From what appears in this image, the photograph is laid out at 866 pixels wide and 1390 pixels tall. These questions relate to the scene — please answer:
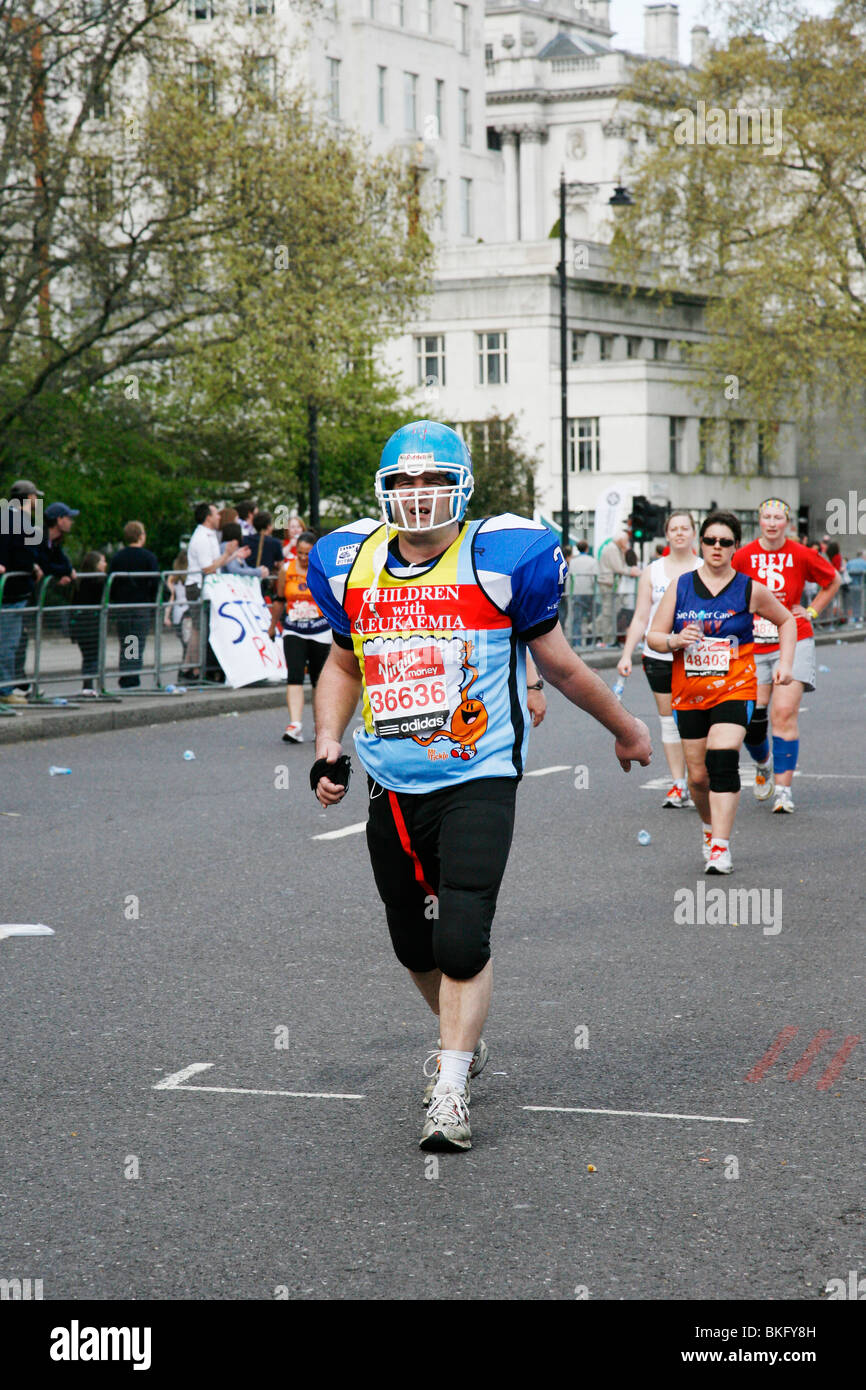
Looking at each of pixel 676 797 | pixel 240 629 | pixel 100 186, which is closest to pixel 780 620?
pixel 676 797

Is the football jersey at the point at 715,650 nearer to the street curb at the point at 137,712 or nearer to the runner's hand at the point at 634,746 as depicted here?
the runner's hand at the point at 634,746

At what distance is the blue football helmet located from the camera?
16.0ft

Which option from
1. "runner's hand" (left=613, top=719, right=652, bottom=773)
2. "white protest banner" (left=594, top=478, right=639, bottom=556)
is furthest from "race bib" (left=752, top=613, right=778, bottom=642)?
"white protest banner" (left=594, top=478, right=639, bottom=556)

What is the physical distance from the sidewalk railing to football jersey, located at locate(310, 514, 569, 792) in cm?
1146

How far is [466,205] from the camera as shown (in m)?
86.2

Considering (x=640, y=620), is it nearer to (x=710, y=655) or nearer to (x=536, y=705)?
(x=710, y=655)

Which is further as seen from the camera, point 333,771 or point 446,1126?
point 333,771

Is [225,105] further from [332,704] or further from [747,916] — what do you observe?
[332,704]

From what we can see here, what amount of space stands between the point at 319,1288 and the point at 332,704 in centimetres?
184

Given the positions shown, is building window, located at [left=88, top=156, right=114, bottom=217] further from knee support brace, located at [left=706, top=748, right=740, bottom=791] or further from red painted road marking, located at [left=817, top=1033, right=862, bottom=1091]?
red painted road marking, located at [left=817, top=1033, right=862, bottom=1091]

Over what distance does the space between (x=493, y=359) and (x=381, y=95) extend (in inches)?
728

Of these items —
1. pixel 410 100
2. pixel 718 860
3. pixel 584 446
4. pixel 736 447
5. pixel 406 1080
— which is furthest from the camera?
pixel 410 100

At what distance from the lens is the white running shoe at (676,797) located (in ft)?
38.8
